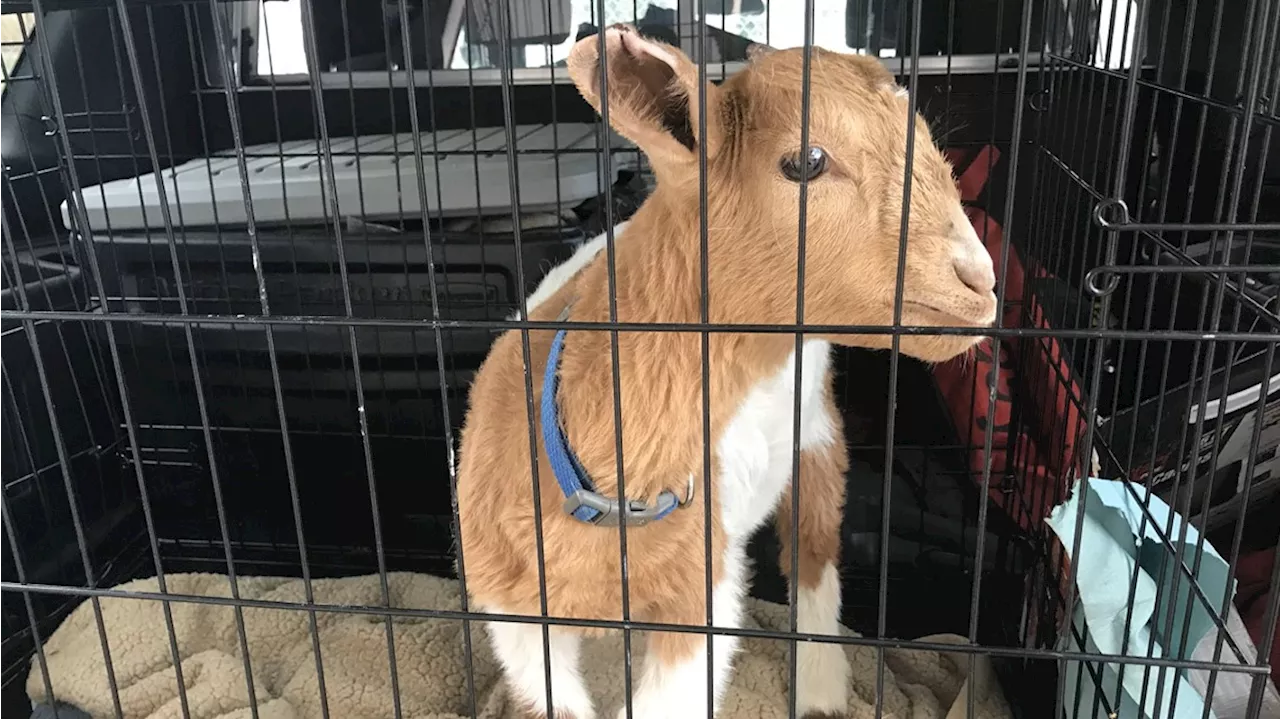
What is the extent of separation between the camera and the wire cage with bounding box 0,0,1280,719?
1368 millimetres

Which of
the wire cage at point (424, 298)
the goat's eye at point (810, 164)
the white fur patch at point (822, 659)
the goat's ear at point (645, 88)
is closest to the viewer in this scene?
the goat's ear at point (645, 88)

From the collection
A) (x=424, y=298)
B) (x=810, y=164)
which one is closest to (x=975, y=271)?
(x=810, y=164)

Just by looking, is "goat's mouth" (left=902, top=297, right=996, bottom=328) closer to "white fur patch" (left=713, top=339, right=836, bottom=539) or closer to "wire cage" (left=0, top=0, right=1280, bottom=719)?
"white fur patch" (left=713, top=339, right=836, bottom=539)

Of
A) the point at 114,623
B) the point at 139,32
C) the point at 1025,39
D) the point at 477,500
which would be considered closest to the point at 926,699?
the point at 477,500

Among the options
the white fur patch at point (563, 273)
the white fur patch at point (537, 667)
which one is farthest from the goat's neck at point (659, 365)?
the white fur patch at point (563, 273)

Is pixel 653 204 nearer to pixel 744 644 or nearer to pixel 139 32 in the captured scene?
pixel 744 644

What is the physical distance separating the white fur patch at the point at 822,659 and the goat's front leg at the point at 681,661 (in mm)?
330

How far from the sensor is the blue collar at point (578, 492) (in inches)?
40.2

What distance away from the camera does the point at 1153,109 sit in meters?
1.15

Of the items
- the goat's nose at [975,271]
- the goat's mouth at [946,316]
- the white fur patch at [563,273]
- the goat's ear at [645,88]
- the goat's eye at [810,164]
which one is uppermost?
the goat's ear at [645,88]

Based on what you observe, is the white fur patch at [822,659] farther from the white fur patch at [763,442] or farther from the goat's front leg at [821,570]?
the white fur patch at [763,442]

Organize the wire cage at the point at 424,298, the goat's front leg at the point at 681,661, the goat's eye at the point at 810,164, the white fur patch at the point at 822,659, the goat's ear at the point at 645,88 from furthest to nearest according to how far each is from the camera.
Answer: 1. the white fur patch at the point at 822,659
2. the wire cage at the point at 424,298
3. the goat's front leg at the point at 681,661
4. the goat's eye at the point at 810,164
5. the goat's ear at the point at 645,88

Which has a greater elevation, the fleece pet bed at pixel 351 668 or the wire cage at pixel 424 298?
the wire cage at pixel 424 298

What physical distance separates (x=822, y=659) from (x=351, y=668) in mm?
745
